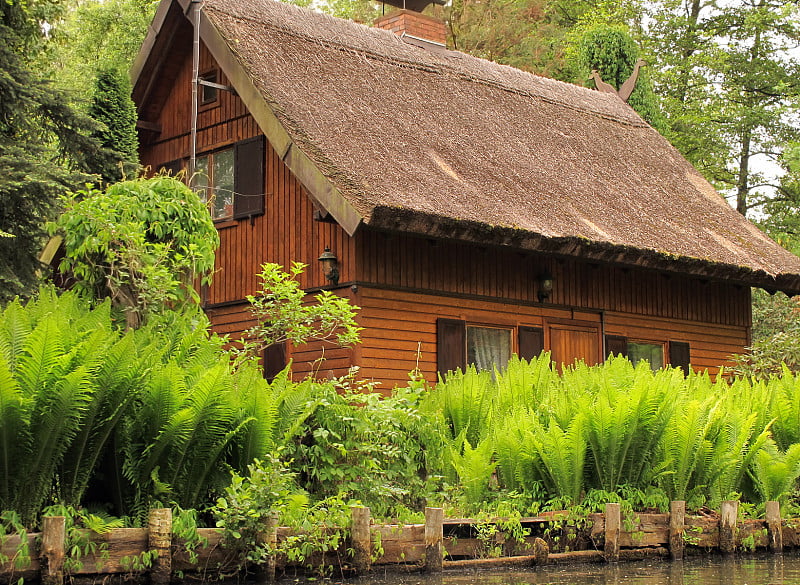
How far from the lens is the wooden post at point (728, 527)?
11.1 metres

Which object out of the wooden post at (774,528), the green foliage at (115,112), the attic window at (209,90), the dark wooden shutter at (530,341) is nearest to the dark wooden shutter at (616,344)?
the dark wooden shutter at (530,341)

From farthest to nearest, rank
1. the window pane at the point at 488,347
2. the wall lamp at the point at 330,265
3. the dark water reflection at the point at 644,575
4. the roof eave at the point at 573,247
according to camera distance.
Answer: the window pane at the point at 488,347 < the wall lamp at the point at 330,265 < the roof eave at the point at 573,247 < the dark water reflection at the point at 644,575

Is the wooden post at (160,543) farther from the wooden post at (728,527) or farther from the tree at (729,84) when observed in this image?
the tree at (729,84)

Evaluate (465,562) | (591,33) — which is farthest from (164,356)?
(591,33)

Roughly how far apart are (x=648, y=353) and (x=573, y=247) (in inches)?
156

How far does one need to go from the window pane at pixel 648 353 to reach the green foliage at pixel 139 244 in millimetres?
9276

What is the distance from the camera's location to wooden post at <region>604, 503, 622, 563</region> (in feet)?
33.9

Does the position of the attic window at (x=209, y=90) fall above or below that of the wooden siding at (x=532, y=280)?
above

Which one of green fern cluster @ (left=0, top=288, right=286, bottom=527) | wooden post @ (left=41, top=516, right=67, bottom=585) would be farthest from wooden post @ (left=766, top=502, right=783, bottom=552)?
wooden post @ (left=41, top=516, right=67, bottom=585)

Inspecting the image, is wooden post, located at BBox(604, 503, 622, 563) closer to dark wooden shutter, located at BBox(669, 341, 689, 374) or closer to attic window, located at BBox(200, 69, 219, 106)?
dark wooden shutter, located at BBox(669, 341, 689, 374)

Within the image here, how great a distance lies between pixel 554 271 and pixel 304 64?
484 cm

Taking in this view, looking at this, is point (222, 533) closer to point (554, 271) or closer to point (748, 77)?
point (554, 271)

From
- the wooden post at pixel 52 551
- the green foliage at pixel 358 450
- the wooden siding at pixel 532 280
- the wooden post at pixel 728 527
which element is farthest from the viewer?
the wooden siding at pixel 532 280

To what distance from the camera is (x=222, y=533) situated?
8.12 m
